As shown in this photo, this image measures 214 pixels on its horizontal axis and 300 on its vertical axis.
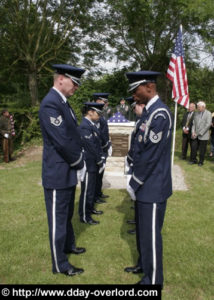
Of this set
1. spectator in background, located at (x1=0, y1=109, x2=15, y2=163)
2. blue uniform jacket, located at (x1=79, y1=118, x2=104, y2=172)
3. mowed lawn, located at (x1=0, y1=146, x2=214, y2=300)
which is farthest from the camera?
spectator in background, located at (x1=0, y1=109, x2=15, y2=163)

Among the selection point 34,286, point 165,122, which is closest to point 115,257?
point 34,286

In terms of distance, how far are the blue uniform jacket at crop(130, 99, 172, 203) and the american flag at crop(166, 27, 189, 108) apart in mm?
4971

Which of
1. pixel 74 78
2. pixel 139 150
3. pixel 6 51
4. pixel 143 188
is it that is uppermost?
pixel 6 51

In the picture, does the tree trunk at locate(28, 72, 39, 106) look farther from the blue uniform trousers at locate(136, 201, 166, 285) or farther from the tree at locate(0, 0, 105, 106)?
the blue uniform trousers at locate(136, 201, 166, 285)

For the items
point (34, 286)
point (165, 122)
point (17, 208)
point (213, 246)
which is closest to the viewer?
point (165, 122)

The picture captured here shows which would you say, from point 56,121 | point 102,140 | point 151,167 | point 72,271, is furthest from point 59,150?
point 102,140

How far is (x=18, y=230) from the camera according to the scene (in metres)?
4.29

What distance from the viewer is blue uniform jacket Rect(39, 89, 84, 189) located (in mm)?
2689

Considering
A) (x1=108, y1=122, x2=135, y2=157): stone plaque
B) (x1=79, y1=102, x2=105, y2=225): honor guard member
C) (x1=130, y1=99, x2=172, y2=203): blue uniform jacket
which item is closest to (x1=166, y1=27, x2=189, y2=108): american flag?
(x1=108, y1=122, x2=135, y2=157): stone plaque

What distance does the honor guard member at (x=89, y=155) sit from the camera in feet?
14.3

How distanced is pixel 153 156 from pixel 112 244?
199 cm

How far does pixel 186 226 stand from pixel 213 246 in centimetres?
68

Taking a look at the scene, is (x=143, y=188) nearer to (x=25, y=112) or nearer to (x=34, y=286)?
(x=34, y=286)

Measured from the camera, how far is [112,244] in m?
3.85
